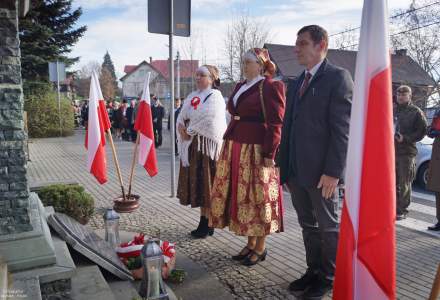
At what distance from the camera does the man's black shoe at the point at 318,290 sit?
3328 mm

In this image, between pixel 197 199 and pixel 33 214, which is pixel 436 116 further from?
pixel 33 214

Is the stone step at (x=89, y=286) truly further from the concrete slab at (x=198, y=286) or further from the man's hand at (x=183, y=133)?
the man's hand at (x=183, y=133)

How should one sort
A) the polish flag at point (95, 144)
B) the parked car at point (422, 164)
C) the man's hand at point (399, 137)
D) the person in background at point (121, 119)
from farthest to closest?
the person in background at point (121, 119), the parked car at point (422, 164), the man's hand at point (399, 137), the polish flag at point (95, 144)

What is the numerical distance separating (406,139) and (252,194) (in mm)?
3273

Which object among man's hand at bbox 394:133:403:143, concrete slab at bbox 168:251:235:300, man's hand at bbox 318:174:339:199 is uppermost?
man's hand at bbox 394:133:403:143

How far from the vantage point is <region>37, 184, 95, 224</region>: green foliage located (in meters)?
4.75

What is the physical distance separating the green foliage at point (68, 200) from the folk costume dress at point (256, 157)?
1.99 meters

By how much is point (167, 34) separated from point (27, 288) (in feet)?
16.6

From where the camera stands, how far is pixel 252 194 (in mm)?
3871

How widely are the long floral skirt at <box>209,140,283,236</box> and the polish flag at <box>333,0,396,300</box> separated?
1851mm

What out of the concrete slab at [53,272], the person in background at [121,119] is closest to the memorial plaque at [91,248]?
the concrete slab at [53,272]

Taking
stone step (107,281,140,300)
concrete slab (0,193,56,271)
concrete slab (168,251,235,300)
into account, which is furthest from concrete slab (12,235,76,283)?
concrete slab (168,251,235,300)

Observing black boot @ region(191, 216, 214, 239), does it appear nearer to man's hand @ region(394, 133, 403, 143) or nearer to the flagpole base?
A: the flagpole base

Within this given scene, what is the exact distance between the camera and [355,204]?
6.49 ft
